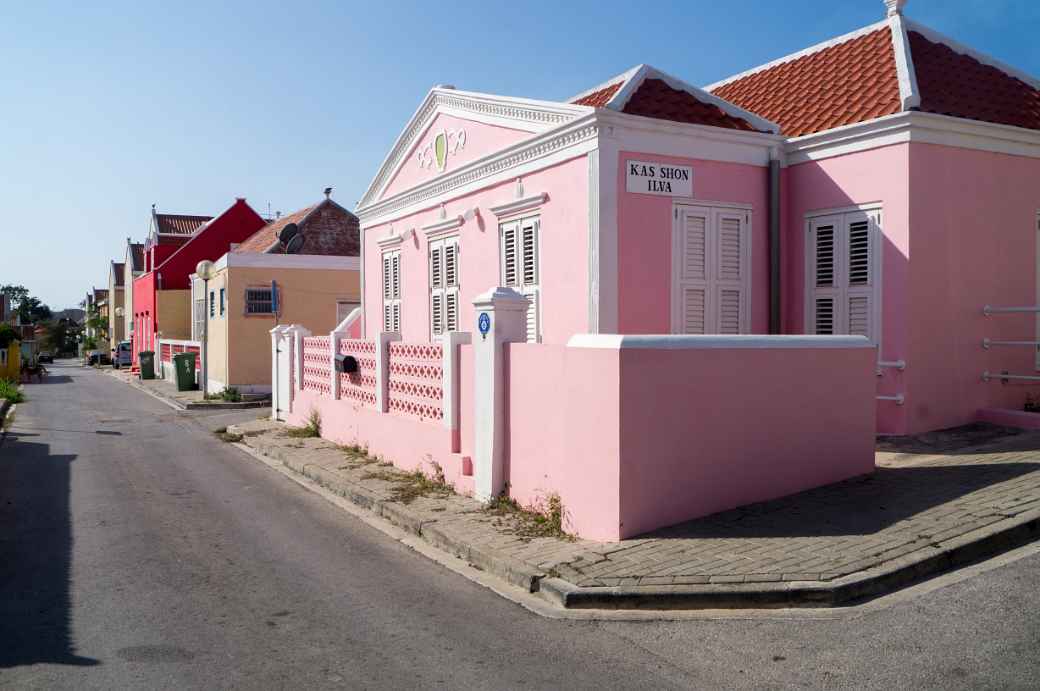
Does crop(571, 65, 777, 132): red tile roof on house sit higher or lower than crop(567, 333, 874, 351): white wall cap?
higher

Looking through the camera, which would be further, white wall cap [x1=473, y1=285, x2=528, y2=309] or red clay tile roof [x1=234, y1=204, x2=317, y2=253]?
red clay tile roof [x1=234, y1=204, x2=317, y2=253]

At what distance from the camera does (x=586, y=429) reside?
22.5 feet

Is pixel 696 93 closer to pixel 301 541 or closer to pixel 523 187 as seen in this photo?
pixel 523 187

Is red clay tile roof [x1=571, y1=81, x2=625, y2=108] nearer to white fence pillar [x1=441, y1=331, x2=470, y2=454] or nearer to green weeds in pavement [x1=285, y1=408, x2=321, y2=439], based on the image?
white fence pillar [x1=441, y1=331, x2=470, y2=454]

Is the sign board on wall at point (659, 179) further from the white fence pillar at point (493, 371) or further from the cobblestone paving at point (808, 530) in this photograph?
the cobblestone paving at point (808, 530)

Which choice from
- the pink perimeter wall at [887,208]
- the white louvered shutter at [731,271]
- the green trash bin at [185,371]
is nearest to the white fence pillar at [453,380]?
the white louvered shutter at [731,271]

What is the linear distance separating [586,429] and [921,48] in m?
7.75

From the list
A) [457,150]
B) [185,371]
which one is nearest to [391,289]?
[457,150]

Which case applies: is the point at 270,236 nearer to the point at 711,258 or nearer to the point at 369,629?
the point at 711,258

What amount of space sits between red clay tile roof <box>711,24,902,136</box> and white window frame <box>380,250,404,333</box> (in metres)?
6.39

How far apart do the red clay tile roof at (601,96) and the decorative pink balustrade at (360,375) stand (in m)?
4.18

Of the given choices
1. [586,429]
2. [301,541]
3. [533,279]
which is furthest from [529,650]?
[533,279]

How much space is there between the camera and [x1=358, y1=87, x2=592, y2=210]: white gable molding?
1073 centimetres

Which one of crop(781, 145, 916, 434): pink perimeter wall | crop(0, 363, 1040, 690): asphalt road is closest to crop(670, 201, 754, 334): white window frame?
crop(781, 145, 916, 434): pink perimeter wall
